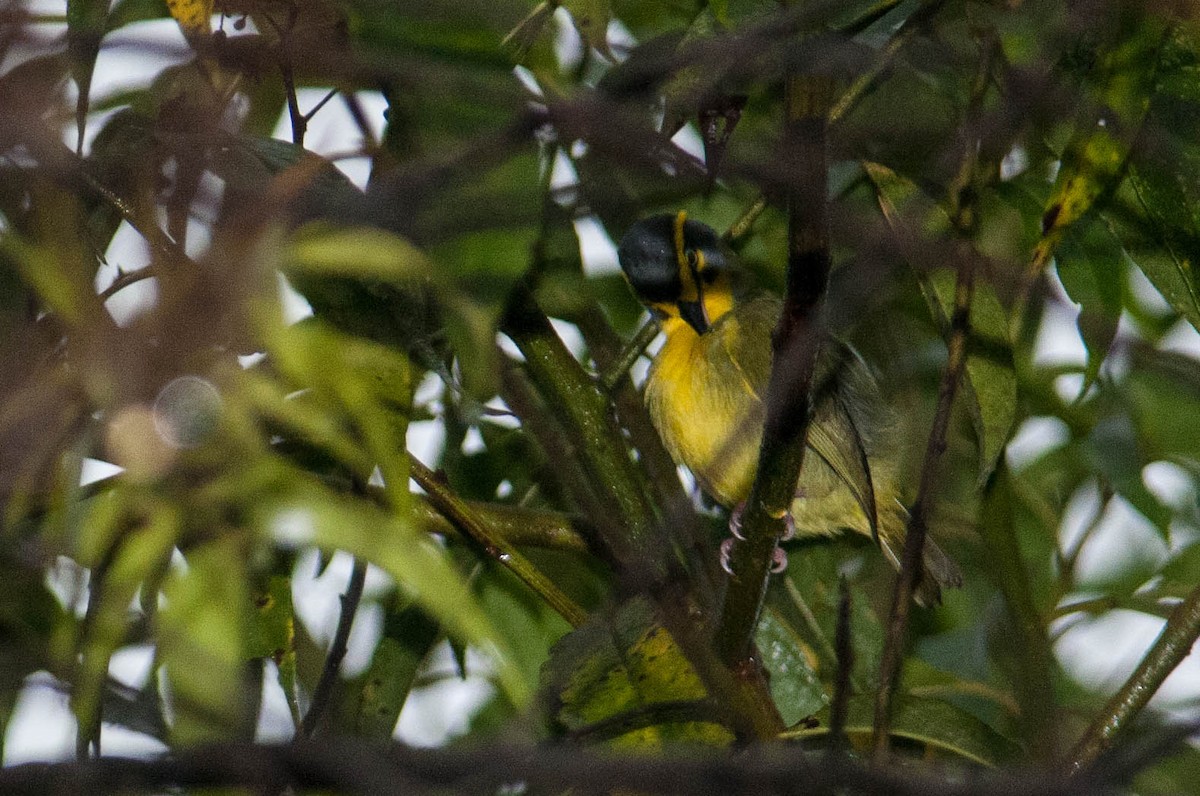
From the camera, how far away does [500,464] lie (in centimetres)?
292

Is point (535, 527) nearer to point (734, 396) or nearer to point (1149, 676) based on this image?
point (1149, 676)

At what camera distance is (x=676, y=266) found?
3602 mm

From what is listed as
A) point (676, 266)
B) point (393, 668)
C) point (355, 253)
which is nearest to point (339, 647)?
point (393, 668)

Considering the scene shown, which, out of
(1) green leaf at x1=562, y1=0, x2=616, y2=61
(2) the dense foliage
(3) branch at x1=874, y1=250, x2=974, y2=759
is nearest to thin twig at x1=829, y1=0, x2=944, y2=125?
(2) the dense foliage

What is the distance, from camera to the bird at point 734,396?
3.46 meters

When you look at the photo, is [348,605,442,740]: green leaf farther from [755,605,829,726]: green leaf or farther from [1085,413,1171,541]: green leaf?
[1085,413,1171,541]: green leaf

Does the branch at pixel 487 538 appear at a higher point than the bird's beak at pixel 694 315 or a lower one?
lower

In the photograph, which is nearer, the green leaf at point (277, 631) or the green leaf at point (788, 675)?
the green leaf at point (277, 631)

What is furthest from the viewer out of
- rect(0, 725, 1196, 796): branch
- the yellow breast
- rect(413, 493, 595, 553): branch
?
the yellow breast

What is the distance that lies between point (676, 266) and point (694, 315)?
0.22 meters

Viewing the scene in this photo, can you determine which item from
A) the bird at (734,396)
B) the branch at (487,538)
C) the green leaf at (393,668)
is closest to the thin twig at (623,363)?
the branch at (487,538)

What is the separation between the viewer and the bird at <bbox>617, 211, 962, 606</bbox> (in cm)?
346

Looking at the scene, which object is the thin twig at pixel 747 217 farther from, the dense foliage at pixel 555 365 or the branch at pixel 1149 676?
the branch at pixel 1149 676

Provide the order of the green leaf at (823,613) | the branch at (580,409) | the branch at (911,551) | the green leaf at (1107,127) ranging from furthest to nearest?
the green leaf at (823,613), the branch at (580,409), the green leaf at (1107,127), the branch at (911,551)
